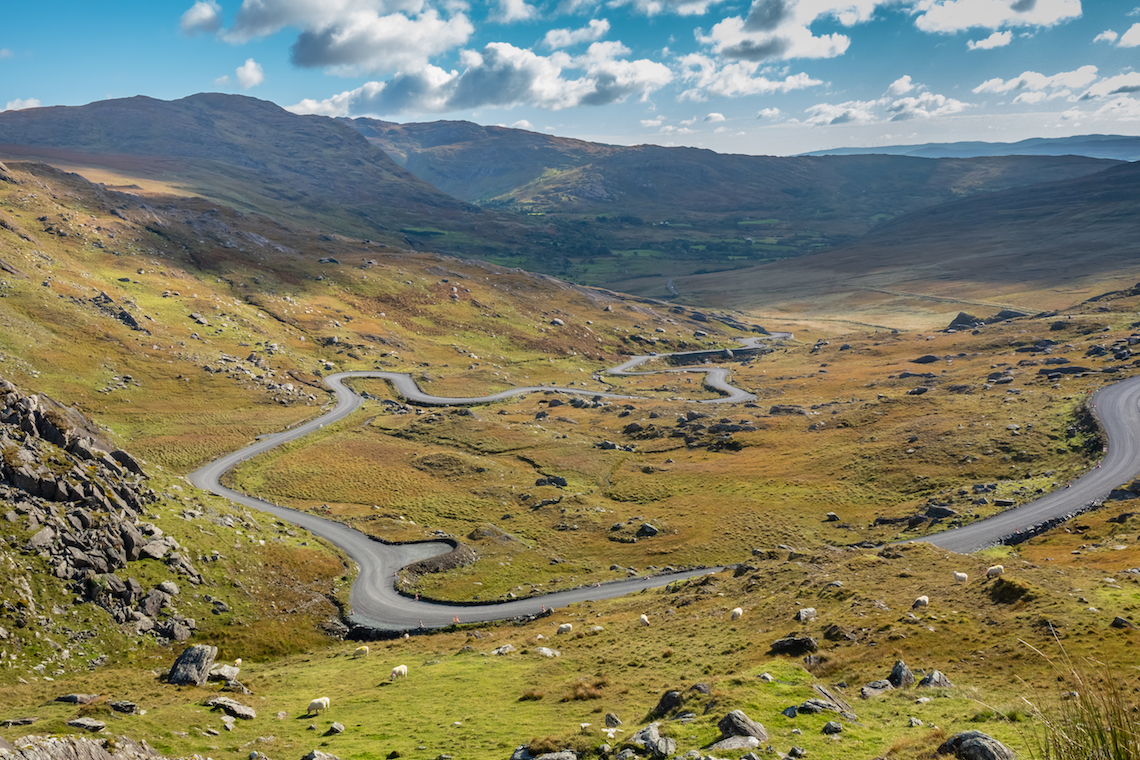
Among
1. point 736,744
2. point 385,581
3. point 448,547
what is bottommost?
point 448,547

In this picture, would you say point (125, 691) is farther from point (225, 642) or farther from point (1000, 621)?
point (1000, 621)

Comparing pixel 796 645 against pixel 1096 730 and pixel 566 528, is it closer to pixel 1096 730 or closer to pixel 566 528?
pixel 1096 730

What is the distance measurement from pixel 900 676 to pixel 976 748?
1315 centimetres

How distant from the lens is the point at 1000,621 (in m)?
38.9

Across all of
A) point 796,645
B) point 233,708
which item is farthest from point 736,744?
point 233,708

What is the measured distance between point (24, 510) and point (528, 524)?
56.6 m

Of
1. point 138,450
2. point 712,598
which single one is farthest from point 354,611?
point 138,450

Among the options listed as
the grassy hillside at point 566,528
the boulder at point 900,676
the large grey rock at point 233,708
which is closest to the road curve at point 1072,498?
the grassy hillside at point 566,528

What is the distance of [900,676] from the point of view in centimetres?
3394

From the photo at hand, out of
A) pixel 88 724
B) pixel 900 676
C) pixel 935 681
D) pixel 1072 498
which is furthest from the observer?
pixel 1072 498

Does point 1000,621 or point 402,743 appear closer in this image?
point 402,743

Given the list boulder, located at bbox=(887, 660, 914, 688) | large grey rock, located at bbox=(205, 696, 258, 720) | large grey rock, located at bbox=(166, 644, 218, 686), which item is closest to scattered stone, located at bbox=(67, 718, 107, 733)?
large grey rock, located at bbox=(205, 696, 258, 720)

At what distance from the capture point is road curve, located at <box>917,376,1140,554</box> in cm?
7431

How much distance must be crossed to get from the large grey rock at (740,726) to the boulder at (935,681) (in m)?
10.1
